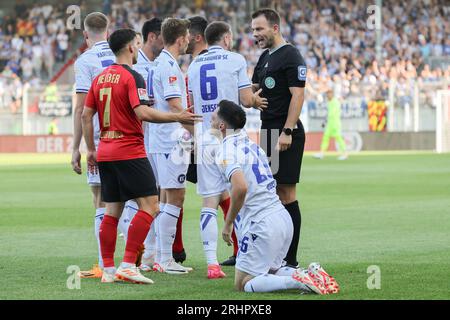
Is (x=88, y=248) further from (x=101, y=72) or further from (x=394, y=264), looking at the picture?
(x=394, y=264)

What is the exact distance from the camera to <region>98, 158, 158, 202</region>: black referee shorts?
340 inches

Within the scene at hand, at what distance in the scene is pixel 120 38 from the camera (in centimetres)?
873

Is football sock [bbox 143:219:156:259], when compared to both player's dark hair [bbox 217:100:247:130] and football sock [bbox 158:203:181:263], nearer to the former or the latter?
football sock [bbox 158:203:181:263]

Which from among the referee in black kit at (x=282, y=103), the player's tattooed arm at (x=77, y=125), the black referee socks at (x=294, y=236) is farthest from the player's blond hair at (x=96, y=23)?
the black referee socks at (x=294, y=236)

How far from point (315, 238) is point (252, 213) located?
3920 millimetres

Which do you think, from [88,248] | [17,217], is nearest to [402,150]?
[17,217]

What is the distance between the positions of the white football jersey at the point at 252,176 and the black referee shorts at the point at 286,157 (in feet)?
3.84

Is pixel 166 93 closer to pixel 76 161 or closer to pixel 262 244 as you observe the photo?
pixel 76 161

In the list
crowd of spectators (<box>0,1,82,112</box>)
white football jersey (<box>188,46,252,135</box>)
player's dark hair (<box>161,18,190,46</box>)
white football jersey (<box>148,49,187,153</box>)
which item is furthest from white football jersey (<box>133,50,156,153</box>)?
crowd of spectators (<box>0,1,82,112</box>)

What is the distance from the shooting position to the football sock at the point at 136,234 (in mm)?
8633

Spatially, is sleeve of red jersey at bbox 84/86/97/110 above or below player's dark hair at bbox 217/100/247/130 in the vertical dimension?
above

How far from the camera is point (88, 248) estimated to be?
11.2 meters

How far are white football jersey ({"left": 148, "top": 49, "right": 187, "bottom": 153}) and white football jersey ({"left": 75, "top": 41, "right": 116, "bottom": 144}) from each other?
1.57 ft

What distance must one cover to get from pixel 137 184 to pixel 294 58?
198cm
